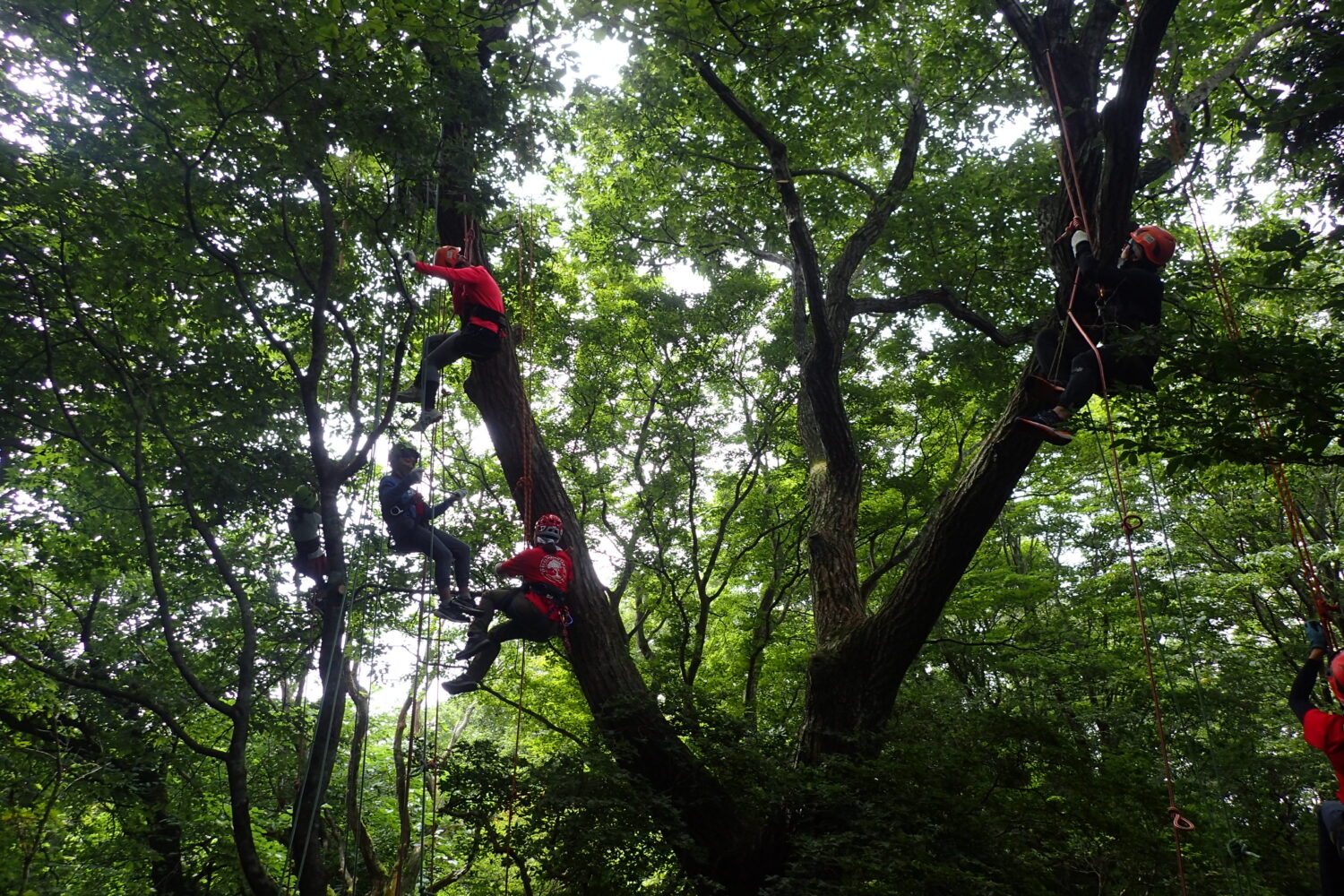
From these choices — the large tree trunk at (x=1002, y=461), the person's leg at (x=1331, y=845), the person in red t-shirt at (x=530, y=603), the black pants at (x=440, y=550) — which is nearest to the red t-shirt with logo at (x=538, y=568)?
the person in red t-shirt at (x=530, y=603)

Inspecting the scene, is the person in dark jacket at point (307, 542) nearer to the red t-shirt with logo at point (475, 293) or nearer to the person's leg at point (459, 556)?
the person's leg at point (459, 556)

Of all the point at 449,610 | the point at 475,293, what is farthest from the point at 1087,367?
the point at 449,610

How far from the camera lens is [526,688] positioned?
11172 mm


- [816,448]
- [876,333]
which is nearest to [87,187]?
[816,448]

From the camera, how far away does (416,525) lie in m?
5.46

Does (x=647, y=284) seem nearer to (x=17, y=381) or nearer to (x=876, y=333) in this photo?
(x=876, y=333)

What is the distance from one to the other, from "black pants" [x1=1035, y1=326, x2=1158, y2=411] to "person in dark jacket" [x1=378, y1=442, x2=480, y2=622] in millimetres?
4394

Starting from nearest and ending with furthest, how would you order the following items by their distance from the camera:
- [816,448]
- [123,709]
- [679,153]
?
[816,448]
[679,153]
[123,709]

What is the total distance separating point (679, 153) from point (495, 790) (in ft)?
21.6

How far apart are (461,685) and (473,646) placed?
32cm

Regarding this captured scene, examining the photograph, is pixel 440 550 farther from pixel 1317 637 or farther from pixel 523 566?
pixel 1317 637

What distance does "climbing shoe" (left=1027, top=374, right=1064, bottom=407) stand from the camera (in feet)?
14.1

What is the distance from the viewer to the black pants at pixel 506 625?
4906 mm

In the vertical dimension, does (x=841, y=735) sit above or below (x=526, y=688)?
below
